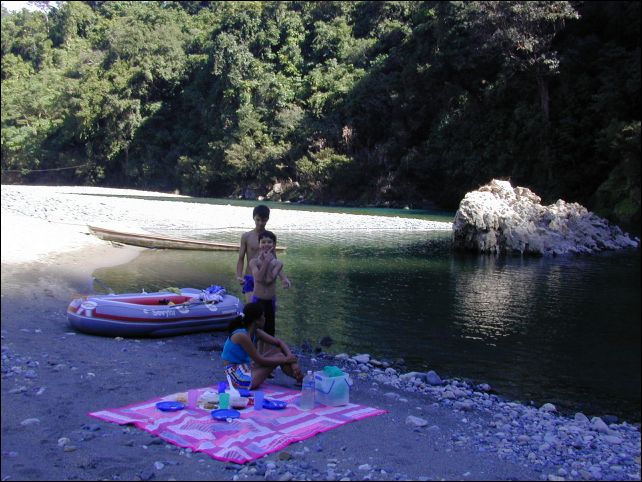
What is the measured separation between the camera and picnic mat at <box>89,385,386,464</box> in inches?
204

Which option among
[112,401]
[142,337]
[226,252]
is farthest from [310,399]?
[226,252]

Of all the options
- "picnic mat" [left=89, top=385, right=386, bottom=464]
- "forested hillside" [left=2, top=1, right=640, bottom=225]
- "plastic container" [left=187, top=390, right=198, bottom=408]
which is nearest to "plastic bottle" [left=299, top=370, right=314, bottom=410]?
"picnic mat" [left=89, top=385, right=386, bottom=464]

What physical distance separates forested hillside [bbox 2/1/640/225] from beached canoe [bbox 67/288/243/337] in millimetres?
8984

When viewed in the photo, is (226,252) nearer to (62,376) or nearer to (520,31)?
(62,376)

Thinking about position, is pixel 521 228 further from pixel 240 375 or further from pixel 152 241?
pixel 240 375

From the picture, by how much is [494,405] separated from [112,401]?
4.49 metres

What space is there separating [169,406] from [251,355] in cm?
121

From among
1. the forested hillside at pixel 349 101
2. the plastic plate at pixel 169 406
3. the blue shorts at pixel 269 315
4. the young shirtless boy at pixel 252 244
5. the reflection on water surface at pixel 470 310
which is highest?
the forested hillside at pixel 349 101

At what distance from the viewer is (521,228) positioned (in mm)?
24281

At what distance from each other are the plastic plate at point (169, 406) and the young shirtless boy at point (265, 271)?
1.78 m

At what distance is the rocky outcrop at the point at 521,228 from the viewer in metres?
24.2

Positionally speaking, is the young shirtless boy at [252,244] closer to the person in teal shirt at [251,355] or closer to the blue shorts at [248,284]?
the blue shorts at [248,284]

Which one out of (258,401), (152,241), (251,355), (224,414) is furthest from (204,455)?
(152,241)

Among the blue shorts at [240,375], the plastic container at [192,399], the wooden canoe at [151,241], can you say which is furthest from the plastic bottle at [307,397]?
the wooden canoe at [151,241]
